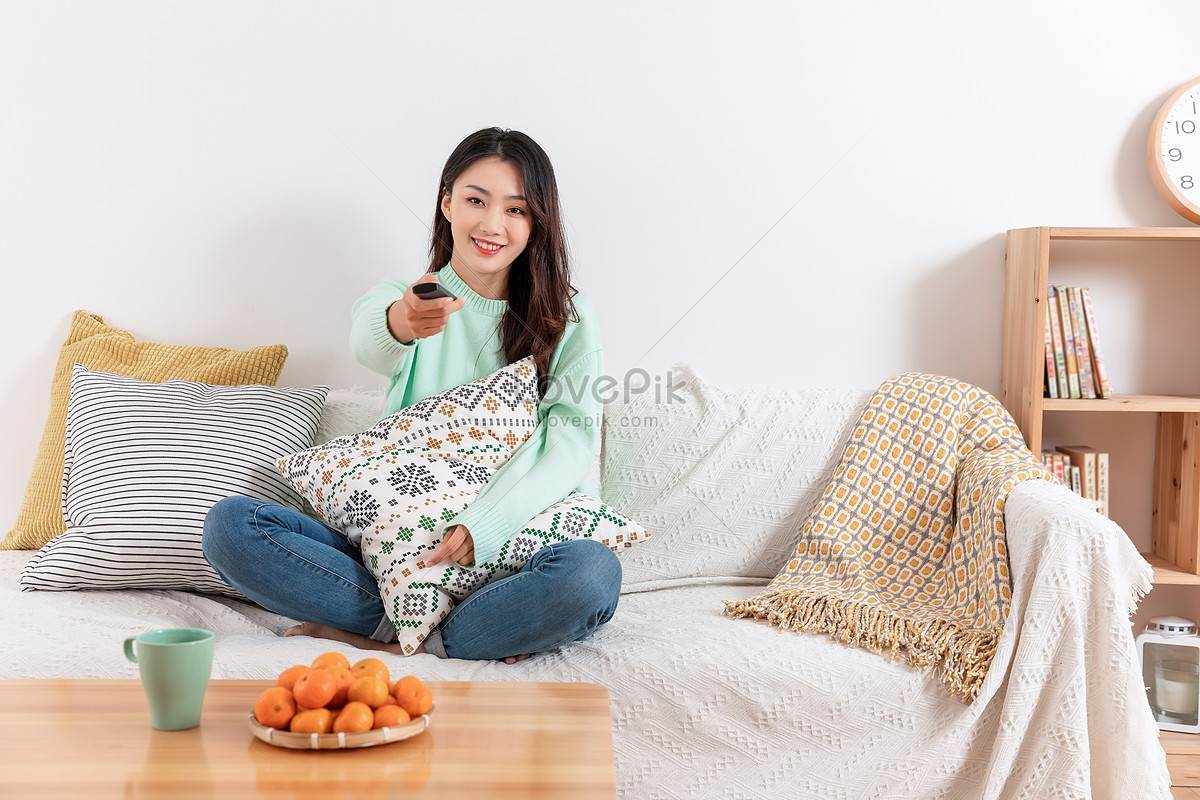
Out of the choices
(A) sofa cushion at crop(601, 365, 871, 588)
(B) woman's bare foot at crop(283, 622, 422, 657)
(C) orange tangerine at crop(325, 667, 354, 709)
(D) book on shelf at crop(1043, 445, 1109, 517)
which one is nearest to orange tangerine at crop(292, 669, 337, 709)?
(C) orange tangerine at crop(325, 667, 354, 709)

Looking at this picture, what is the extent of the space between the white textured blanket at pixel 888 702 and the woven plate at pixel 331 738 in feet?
A: 1.41

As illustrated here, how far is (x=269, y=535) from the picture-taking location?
4.10 feet

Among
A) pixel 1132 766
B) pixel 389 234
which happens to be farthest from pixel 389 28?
pixel 1132 766

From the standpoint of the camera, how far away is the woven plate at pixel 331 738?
745mm

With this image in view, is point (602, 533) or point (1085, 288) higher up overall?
point (1085, 288)

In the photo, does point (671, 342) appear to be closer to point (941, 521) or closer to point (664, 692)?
point (941, 521)

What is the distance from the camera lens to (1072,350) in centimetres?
174

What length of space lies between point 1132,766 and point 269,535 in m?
1.22

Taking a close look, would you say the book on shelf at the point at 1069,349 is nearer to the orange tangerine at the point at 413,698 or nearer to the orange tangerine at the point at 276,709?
the orange tangerine at the point at 413,698

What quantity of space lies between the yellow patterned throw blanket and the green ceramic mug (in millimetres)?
825

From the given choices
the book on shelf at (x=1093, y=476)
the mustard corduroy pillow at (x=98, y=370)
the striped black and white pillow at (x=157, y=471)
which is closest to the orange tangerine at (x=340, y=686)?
the striped black and white pillow at (x=157, y=471)

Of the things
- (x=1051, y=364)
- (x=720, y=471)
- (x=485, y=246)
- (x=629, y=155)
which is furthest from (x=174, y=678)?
(x=1051, y=364)

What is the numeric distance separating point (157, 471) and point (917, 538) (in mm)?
1322

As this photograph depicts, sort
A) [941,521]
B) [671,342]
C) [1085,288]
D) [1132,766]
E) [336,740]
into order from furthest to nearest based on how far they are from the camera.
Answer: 1. [671,342]
2. [1085,288]
3. [941,521]
4. [1132,766]
5. [336,740]
